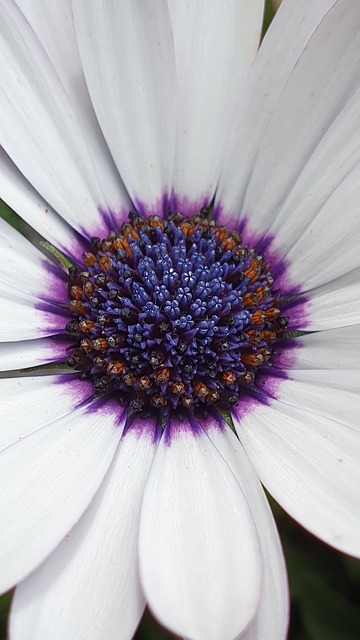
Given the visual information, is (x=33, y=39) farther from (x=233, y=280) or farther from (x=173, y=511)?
(x=173, y=511)

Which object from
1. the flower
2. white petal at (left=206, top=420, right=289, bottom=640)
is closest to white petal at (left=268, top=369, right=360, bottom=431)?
the flower

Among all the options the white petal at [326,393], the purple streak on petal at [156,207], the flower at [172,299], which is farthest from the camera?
the purple streak on petal at [156,207]

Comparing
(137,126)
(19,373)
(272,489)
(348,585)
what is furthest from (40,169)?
(348,585)

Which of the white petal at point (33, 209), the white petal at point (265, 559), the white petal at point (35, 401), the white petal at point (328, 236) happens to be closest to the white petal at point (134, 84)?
the white petal at point (33, 209)

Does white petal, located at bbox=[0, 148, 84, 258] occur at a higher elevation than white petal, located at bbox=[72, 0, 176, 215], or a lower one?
lower

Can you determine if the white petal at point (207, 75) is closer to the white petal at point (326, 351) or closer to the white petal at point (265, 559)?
the white petal at point (326, 351)

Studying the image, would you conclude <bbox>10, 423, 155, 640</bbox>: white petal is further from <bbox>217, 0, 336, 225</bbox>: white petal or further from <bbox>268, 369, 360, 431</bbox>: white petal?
<bbox>217, 0, 336, 225</bbox>: white petal
